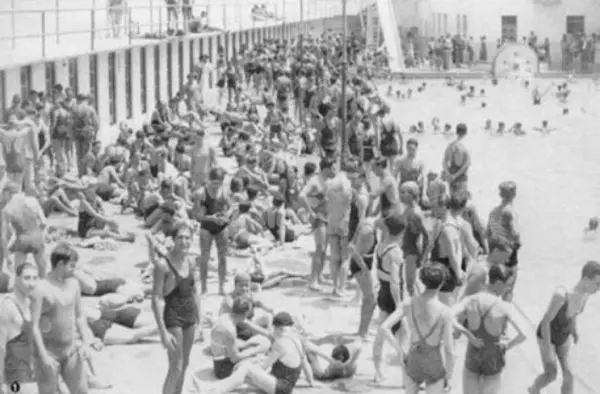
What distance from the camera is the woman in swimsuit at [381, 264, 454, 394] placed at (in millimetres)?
7258

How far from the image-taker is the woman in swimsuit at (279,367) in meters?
8.90

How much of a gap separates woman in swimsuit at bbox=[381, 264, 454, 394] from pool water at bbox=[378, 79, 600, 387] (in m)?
3.28

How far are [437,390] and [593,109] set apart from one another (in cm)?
3062

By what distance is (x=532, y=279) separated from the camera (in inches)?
573

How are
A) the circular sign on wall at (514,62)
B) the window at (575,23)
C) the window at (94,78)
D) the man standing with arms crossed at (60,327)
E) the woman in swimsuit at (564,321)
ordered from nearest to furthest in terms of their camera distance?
the man standing with arms crossed at (60,327), the woman in swimsuit at (564,321), the window at (94,78), the circular sign on wall at (514,62), the window at (575,23)

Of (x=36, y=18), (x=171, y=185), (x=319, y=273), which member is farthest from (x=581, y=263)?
(x=36, y=18)

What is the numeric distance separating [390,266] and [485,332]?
→ 2.06 metres

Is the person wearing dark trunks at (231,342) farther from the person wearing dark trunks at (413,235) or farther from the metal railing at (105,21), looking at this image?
the metal railing at (105,21)

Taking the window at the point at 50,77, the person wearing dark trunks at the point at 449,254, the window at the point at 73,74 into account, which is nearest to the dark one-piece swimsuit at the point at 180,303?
the person wearing dark trunks at the point at 449,254

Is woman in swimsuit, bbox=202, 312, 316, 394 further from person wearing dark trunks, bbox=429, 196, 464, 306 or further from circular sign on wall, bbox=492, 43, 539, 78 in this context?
circular sign on wall, bbox=492, 43, 539, 78

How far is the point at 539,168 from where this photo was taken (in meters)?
25.5

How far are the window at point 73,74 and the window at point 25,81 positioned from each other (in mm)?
2080

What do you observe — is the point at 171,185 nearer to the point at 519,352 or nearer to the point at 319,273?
the point at 319,273

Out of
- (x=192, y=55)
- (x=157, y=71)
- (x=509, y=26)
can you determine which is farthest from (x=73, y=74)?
(x=509, y=26)
